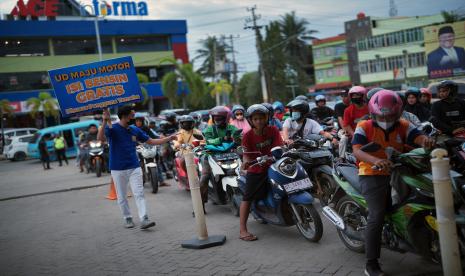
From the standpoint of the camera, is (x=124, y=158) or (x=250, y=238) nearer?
(x=250, y=238)

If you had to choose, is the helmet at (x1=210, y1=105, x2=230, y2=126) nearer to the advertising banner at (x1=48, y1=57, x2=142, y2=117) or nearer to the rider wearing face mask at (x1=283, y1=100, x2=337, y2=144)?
the rider wearing face mask at (x1=283, y1=100, x2=337, y2=144)

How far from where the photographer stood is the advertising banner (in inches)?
290

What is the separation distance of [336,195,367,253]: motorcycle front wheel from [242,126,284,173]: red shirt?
4.04 ft

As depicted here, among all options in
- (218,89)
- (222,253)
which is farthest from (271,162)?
(218,89)

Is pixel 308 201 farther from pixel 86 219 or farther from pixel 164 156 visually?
pixel 164 156

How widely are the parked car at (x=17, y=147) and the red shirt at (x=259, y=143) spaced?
2660 cm

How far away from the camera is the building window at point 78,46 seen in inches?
1960

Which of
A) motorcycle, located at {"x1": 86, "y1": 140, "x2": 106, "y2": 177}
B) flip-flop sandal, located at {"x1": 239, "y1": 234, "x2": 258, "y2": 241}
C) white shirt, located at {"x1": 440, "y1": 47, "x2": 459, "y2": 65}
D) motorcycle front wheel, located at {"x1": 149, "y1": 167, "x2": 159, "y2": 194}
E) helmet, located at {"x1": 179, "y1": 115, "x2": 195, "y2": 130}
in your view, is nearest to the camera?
flip-flop sandal, located at {"x1": 239, "y1": 234, "x2": 258, "y2": 241}

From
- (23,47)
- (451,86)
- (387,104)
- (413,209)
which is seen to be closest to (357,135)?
(387,104)

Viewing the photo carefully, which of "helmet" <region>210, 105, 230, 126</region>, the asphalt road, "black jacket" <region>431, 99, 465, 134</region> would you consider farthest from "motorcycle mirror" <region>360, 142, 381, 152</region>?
"helmet" <region>210, 105, 230, 126</region>

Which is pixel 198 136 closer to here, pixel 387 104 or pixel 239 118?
pixel 239 118

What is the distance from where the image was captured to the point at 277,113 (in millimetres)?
13039

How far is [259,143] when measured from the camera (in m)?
6.05

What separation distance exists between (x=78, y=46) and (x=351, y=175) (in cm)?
5015
